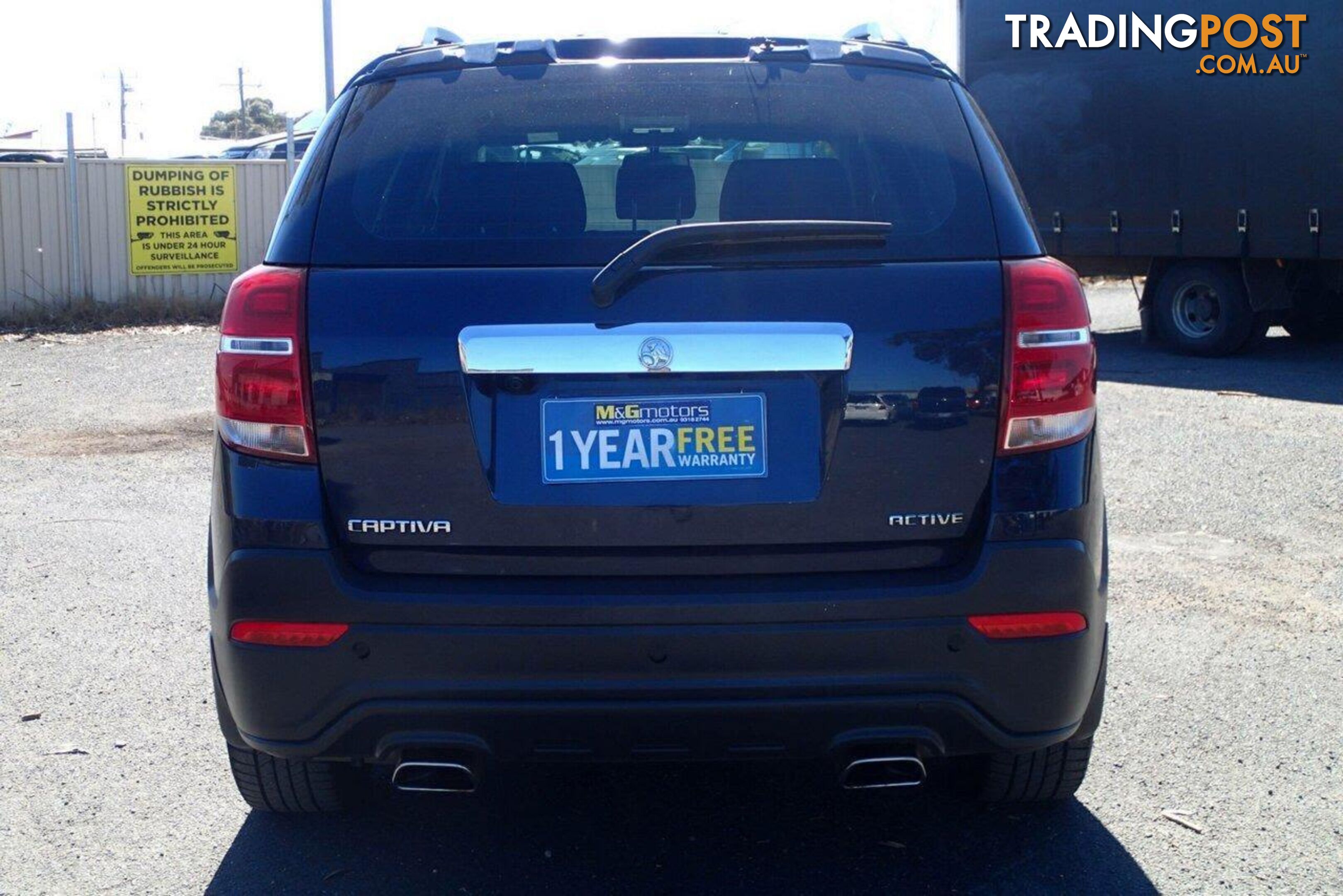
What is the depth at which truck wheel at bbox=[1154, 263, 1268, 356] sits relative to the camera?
13688mm

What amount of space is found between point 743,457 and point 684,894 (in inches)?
42.1

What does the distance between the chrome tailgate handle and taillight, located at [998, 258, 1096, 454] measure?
1.24 ft

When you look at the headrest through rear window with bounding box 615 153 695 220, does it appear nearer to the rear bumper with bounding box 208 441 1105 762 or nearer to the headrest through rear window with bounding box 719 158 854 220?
the headrest through rear window with bounding box 719 158 854 220

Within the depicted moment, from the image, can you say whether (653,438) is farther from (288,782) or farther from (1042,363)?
(288,782)

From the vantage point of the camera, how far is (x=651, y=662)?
9.30 feet

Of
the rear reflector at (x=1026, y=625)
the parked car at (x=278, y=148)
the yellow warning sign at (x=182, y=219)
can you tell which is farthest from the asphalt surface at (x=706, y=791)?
the parked car at (x=278, y=148)

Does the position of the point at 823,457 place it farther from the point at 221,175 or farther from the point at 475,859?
the point at 221,175

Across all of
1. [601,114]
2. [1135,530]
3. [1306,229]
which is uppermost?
[601,114]

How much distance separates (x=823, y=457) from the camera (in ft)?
9.36

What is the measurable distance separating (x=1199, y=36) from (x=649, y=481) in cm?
1234

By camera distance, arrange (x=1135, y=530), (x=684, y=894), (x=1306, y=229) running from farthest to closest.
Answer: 1. (x=1306, y=229)
2. (x=1135, y=530)
3. (x=684, y=894)

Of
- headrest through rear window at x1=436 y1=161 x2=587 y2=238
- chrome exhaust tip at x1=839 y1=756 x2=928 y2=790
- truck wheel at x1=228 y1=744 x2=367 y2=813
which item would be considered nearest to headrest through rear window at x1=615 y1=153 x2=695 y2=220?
headrest through rear window at x1=436 y1=161 x2=587 y2=238

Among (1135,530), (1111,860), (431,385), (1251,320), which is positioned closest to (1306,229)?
(1251,320)

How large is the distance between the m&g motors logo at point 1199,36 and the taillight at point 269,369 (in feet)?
39.8
